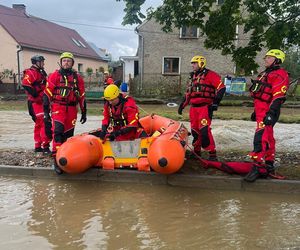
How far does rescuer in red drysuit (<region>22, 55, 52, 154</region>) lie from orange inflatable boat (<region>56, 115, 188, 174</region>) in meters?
1.79

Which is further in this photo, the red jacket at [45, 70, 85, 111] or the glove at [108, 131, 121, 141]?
the red jacket at [45, 70, 85, 111]

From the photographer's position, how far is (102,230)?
468 cm

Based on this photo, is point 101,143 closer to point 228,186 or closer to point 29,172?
point 29,172

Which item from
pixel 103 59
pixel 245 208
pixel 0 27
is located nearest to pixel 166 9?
pixel 245 208

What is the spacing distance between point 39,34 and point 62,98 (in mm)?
31765

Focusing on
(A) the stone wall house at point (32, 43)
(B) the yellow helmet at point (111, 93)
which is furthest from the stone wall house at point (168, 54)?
(B) the yellow helmet at point (111, 93)

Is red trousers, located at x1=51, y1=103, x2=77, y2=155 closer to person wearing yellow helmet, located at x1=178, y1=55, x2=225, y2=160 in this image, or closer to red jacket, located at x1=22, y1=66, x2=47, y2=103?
red jacket, located at x1=22, y1=66, x2=47, y2=103

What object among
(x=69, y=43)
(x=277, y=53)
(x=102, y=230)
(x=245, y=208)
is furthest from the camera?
(x=69, y=43)

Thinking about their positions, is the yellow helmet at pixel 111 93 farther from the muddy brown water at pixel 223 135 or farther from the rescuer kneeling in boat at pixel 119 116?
the muddy brown water at pixel 223 135

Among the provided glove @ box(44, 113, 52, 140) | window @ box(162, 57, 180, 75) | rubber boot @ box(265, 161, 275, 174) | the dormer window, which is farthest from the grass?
the dormer window

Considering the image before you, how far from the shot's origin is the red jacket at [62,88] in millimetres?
7316

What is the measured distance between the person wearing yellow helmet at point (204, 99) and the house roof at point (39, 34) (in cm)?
2737

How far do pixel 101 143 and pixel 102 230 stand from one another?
90.3 inches

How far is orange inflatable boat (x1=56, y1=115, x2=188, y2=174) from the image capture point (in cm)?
605
